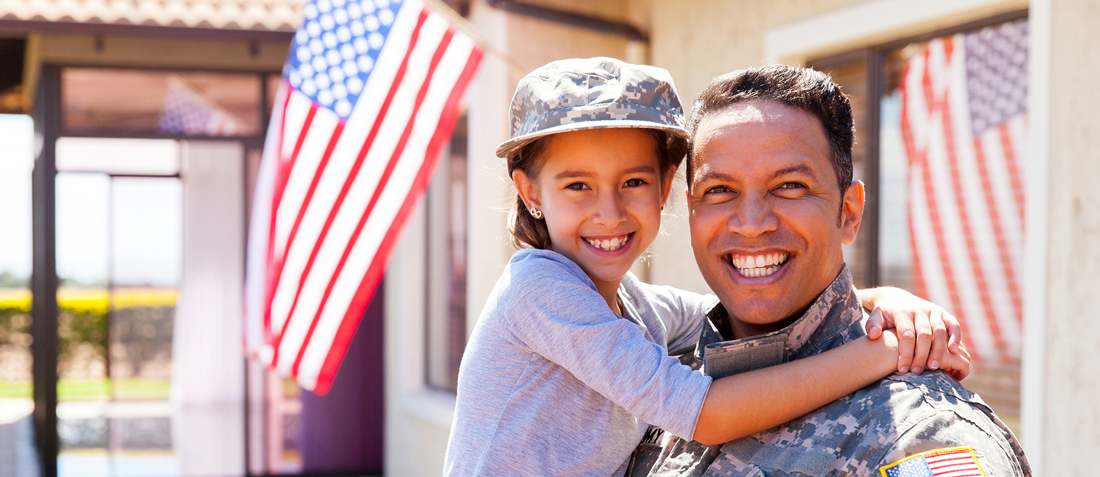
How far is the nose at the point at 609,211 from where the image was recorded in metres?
1.95

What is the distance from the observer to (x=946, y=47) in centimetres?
375

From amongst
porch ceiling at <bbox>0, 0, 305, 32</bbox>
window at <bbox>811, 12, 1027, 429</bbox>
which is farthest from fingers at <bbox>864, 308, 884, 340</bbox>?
porch ceiling at <bbox>0, 0, 305, 32</bbox>

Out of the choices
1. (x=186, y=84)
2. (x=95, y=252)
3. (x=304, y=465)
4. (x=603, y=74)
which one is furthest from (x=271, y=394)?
(x=603, y=74)

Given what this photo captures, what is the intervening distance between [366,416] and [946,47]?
6097mm

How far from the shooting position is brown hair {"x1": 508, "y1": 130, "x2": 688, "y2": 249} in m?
2.02

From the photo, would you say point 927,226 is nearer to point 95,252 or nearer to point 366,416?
point 366,416

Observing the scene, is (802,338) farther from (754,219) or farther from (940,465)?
(940,465)

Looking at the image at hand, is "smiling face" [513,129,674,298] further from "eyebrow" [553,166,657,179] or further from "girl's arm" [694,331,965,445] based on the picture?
"girl's arm" [694,331,965,445]

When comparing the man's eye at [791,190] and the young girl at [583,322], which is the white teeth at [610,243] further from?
the man's eye at [791,190]

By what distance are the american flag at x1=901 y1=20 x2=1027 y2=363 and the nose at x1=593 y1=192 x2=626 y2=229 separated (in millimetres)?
2187

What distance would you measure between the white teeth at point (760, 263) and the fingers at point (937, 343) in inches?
10.5

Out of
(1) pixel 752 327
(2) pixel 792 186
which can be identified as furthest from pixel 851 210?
(1) pixel 752 327

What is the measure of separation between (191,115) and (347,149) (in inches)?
183

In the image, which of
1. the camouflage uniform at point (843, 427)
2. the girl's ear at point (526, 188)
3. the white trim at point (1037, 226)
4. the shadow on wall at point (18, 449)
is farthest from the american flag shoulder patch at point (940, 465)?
the shadow on wall at point (18, 449)
